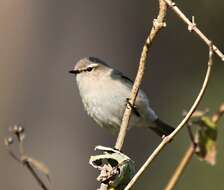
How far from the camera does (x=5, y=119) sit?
6172 millimetres

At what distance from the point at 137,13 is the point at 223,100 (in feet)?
5.91

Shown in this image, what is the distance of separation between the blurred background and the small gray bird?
44.3 inches

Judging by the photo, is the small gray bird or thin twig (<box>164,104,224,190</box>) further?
the small gray bird

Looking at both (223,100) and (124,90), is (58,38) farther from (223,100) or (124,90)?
(223,100)

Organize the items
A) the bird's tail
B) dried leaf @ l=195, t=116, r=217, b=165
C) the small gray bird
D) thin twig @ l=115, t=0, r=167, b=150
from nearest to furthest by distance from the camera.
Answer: thin twig @ l=115, t=0, r=167, b=150 < dried leaf @ l=195, t=116, r=217, b=165 < the small gray bird < the bird's tail

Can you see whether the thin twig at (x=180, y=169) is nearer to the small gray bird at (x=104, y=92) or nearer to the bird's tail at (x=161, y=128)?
the small gray bird at (x=104, y=92)

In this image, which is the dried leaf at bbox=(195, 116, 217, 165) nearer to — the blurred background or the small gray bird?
the small gray bird

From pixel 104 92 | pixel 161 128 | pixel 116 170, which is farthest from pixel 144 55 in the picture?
pixel 161 128

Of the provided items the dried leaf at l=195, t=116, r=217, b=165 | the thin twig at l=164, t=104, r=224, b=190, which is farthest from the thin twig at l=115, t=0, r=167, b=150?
the dried leaf at l=195, t=116, r=217, b=165

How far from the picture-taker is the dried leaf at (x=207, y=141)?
6.83 ft

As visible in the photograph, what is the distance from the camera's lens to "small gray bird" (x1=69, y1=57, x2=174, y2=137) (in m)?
4.45

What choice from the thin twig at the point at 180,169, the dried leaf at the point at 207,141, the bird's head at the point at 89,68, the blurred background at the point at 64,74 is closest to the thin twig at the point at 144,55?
the thin twig at the point at 180,169

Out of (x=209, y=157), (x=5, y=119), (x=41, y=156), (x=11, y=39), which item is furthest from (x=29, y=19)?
(x=209, y=157)

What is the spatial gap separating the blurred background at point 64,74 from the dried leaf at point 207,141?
3665 millimetres
